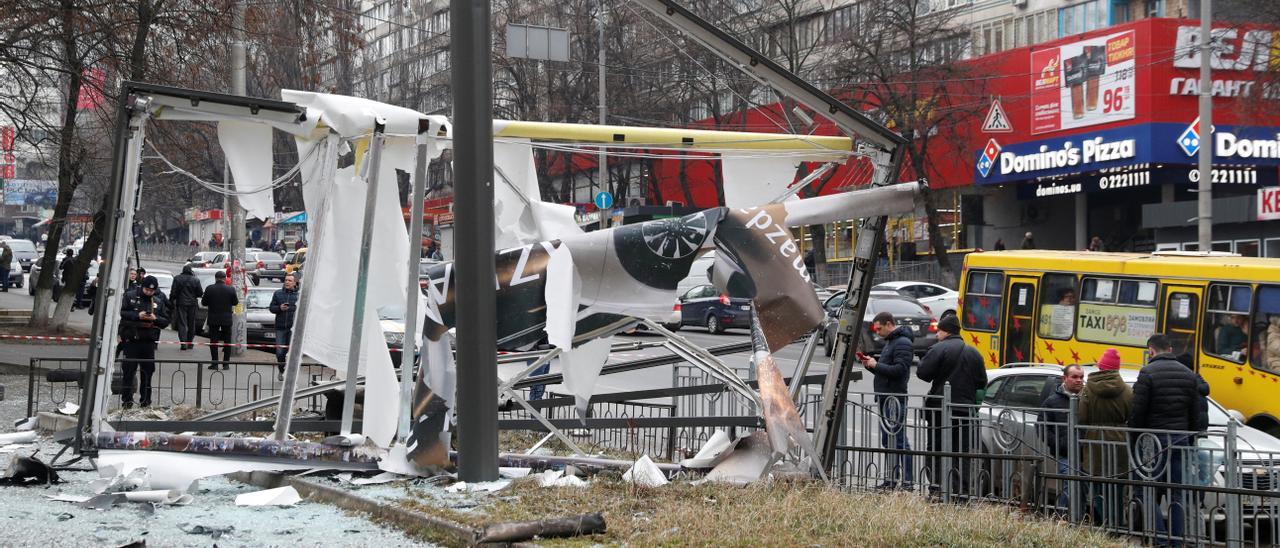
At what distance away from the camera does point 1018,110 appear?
43.4 meters

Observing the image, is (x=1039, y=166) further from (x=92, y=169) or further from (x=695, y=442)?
(x=695, y=442)

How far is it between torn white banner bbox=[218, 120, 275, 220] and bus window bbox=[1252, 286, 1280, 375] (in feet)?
39.5

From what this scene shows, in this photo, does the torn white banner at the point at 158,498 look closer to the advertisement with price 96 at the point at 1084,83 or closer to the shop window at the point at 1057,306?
the shop window at the point at 1057,306

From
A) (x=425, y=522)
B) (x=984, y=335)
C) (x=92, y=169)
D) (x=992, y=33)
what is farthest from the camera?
(x=992, y=33)

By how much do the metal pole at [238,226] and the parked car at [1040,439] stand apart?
14234 millimetres

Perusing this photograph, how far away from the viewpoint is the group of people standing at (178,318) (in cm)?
1708

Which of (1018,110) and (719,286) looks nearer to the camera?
(719,286)

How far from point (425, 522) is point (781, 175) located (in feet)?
16.2

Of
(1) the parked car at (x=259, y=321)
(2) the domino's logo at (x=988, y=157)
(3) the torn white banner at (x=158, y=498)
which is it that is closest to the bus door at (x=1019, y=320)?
(3) the torn white banner at (x=158, y=498)

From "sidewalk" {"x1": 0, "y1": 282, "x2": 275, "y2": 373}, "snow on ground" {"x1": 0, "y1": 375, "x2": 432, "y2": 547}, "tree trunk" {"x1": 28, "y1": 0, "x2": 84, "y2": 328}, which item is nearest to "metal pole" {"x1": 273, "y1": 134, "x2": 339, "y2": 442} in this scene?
"snow on ground" {"x1": 0, "y1": 375, "x2": 432, "y2": 547}

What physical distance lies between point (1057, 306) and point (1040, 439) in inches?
356

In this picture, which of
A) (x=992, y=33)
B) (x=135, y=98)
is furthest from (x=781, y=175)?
(x=992, y=33)

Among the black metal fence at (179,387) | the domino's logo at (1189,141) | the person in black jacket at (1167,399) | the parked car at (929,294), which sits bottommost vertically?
the black metal fence at (179,387)

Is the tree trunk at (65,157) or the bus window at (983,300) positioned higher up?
the tree trunk at (65,157)
